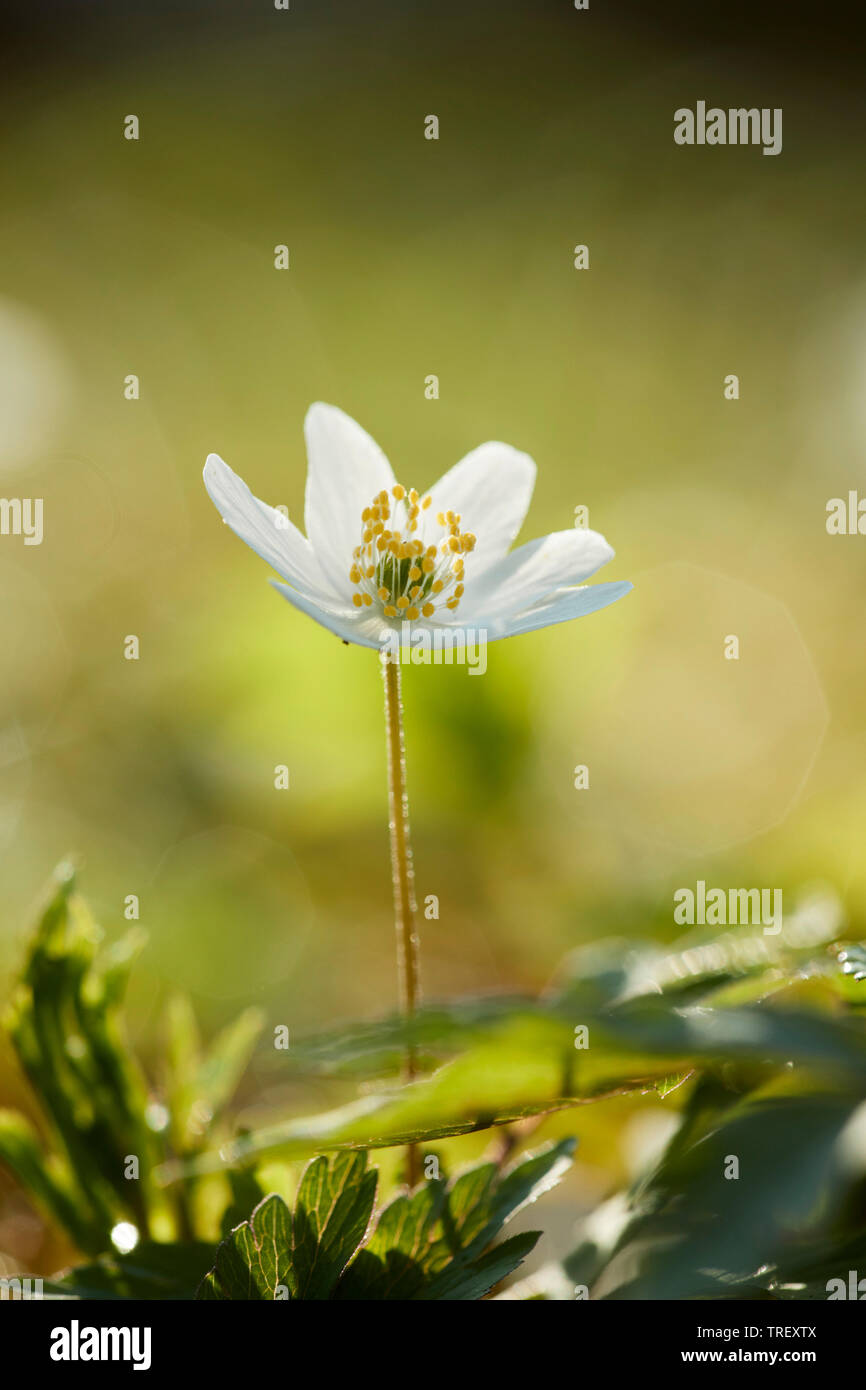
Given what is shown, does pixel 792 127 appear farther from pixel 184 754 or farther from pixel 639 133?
pixel 184 754

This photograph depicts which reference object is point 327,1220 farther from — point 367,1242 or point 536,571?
point 536,571

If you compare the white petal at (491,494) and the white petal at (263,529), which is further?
the white petal at (491,494)

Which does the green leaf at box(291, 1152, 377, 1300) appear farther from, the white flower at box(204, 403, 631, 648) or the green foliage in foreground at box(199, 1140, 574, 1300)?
the white flower at box(204, 403, 631, 648)

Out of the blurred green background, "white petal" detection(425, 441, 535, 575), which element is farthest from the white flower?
the blurred green background

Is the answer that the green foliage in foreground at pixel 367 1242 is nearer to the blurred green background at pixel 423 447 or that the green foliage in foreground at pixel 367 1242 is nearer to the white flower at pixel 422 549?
the white flower at pixel 422 549

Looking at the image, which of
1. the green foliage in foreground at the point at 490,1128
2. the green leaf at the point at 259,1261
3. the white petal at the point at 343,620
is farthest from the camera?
the white petal at the point at 343,620

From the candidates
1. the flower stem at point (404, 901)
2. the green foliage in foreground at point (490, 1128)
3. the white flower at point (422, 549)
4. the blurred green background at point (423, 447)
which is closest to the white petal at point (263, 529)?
the white flower at point (422, 549)
